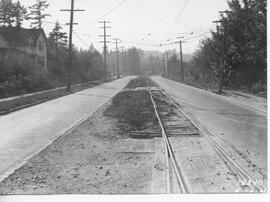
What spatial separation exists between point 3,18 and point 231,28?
2872 centimetres

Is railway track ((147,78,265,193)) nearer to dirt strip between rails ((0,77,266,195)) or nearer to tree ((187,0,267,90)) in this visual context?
dirt strip between rails ((0,77,266,195))

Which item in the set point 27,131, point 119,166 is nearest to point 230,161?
point 119,166

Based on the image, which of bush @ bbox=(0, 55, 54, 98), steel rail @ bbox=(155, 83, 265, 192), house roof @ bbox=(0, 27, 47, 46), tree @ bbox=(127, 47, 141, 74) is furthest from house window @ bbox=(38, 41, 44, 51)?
tree @ bbox=(127, 47, 141, 74)

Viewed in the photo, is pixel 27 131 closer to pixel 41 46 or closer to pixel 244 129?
pixel 244 129

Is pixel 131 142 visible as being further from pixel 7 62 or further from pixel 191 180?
pixel 7 62

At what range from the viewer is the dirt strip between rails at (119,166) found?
5820mm

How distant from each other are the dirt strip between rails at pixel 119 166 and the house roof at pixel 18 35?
3815cm

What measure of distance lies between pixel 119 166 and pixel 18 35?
44427 millimetres

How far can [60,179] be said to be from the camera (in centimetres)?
638

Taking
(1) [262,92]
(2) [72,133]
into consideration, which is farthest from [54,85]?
(2) [72,133]

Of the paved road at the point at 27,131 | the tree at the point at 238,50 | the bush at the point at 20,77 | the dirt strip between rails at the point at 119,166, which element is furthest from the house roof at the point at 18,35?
the dirt strip between rails at the point at 119,166

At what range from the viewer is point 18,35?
4872 centimetres

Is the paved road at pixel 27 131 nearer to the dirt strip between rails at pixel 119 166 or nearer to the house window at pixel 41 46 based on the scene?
the dirt strip between rails at pixel 119 166

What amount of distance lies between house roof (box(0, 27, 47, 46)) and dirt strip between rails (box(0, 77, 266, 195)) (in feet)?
125
